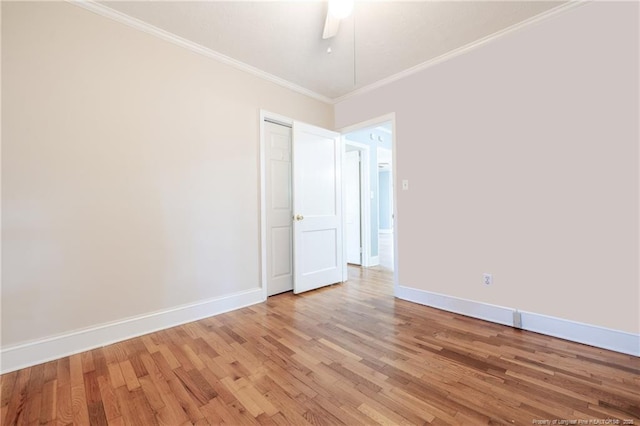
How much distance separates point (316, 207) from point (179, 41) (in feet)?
7.28

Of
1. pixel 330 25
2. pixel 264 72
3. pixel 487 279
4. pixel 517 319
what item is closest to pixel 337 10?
pixel 330 25

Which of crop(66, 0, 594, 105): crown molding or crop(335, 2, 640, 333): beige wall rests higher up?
crop(66, 0, 594, 105): crown molding

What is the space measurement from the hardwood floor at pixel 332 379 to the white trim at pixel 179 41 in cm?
259

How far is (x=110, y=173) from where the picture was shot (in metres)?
2.11

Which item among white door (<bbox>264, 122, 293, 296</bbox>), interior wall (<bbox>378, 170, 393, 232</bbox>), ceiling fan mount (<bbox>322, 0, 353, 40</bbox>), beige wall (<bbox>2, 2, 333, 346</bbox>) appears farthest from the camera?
interior wall (<bbox>378, 170, 393, 232</bbox>)

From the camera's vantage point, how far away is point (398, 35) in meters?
2.41

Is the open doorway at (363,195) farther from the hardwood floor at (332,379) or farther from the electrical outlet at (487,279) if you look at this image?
the hardwood floor at (332,379)

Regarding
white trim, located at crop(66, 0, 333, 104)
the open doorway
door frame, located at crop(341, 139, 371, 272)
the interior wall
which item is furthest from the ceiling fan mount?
the interior wall

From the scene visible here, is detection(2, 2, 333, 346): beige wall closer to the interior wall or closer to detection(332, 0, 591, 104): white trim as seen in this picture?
detection(332, 0, 591, 104): white trim

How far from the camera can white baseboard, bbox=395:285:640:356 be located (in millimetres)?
1841

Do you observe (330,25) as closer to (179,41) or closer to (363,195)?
(179,41)

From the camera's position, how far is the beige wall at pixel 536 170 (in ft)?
6.11

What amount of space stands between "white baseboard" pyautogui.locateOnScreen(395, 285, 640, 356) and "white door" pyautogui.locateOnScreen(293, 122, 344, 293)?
1189 mm

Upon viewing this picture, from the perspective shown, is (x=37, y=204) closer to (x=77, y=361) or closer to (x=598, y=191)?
(x=77, y=361)
